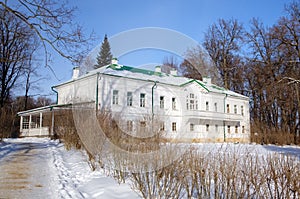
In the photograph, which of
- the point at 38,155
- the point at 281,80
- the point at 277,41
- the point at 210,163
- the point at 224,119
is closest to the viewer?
the point at 210,163

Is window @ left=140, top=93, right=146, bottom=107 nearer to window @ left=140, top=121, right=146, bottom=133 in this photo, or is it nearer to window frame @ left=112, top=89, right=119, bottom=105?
window frame @ left=112, top=89, right=119, bottom=105

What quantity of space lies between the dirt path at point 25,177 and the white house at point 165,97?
10.2 metres

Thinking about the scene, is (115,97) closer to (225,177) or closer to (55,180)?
(55,180)

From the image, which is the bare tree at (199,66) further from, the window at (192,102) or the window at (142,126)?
the window at (142,126)

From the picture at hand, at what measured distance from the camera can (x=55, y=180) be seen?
702cm

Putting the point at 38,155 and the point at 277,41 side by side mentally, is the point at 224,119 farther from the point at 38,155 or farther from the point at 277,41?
the point at 38,155

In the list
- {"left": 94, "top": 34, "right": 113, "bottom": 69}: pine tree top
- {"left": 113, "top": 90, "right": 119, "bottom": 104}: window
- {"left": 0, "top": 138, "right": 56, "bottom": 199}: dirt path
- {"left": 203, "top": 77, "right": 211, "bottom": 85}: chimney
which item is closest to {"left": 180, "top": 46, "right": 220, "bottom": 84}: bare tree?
{"left": 203, "top": 77, "right": 211, "bottom": 85}: chimney

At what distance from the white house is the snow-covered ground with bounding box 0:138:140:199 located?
1057cm

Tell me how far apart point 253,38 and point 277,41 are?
3.35 m

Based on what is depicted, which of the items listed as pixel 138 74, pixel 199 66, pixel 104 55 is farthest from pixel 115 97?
pixel 104 55

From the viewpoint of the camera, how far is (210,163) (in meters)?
4.40

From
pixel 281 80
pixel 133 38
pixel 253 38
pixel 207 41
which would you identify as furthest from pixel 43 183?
pixel 207 41

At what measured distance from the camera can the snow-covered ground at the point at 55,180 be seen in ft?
18.8

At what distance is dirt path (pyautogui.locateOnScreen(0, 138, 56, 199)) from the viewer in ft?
19.1
